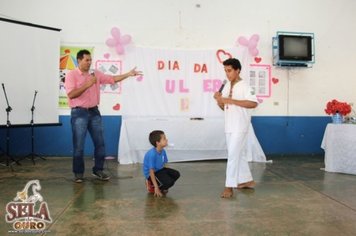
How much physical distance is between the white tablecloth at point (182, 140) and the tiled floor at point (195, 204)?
838 mm

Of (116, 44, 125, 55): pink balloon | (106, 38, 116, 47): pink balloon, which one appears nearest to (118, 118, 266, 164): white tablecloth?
(116, 44, 125, 55): pink balloon

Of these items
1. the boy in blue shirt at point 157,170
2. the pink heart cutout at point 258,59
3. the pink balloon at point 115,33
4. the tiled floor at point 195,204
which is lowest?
the tiled floor at point 195,204

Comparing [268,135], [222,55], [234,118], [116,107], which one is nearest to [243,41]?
[222,55]

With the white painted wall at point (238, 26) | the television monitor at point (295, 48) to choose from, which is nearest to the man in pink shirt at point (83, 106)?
the white painted wall at point (238, 26)

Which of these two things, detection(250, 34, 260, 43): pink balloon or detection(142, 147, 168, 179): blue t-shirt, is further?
detection(250, 34, 260, 43): pink balloon

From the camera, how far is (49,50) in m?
5.69

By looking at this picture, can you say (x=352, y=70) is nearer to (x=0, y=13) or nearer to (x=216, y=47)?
(x=216, y=47)

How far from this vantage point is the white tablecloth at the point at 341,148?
4605mm

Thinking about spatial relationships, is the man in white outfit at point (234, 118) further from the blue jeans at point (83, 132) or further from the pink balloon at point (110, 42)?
the pink balloon at point (110, 42)

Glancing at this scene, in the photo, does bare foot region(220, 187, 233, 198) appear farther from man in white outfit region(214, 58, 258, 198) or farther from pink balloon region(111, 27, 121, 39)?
pink balloon region(111, 27, 121, 39)

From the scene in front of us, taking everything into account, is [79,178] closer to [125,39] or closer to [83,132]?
[83,132]

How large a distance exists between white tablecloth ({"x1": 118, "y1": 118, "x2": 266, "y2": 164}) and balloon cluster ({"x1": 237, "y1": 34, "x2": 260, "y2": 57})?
4.70 feet

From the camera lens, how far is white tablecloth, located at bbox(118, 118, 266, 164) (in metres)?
5.60

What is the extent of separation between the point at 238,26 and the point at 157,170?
153 inches
